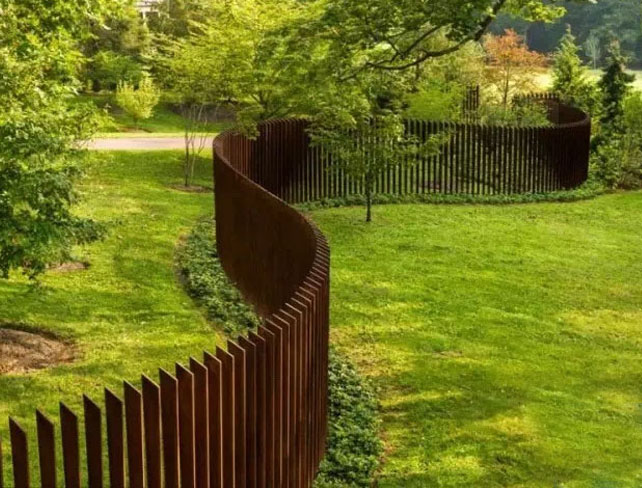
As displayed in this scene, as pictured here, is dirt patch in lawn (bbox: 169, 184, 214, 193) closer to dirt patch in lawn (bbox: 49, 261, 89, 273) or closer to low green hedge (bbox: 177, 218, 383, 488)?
low green hedge (bbox: 177, 218, 383, 488)

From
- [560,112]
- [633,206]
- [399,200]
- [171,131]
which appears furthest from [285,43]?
[171,131]

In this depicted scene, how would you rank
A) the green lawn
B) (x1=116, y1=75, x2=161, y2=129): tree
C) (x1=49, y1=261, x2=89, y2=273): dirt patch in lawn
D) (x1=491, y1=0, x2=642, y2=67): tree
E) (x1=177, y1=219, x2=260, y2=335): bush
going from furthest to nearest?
(x1=491, y1=0, x2=642, y2=67): tree
the green lawn
(x1=116, y1=75, x2=161, y2=129): tree
(x1=49, y1=261, x2=89, y2=273): dirt patch in lawn
(x1=177, y1=219, x2=260, y2=335): bush

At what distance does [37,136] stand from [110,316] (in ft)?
10.0

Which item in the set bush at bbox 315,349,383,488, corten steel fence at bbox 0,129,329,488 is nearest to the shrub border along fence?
corten steel fence at bbox 0,129,329,488

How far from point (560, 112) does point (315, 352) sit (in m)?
22.2

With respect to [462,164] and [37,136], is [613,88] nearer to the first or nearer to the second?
[462,164]

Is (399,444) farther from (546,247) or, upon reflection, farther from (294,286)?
(546,247)

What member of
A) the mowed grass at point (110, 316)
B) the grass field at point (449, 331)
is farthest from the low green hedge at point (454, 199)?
the mowed grass at point (110, 316)

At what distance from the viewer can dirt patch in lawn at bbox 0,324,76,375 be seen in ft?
26.3

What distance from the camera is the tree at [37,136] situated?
7.07 metres

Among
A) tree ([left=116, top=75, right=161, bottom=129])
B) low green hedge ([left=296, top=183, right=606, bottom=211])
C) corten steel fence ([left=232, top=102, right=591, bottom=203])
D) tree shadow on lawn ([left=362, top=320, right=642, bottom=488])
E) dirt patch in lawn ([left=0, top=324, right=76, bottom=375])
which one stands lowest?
tree shadow on lawn ([left=362, top=320, right=642, bottom=488])

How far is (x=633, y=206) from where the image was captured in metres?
17.9

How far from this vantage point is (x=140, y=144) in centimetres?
2536

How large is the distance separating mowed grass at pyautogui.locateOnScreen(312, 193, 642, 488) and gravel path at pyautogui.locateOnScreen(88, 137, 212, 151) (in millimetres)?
9996
